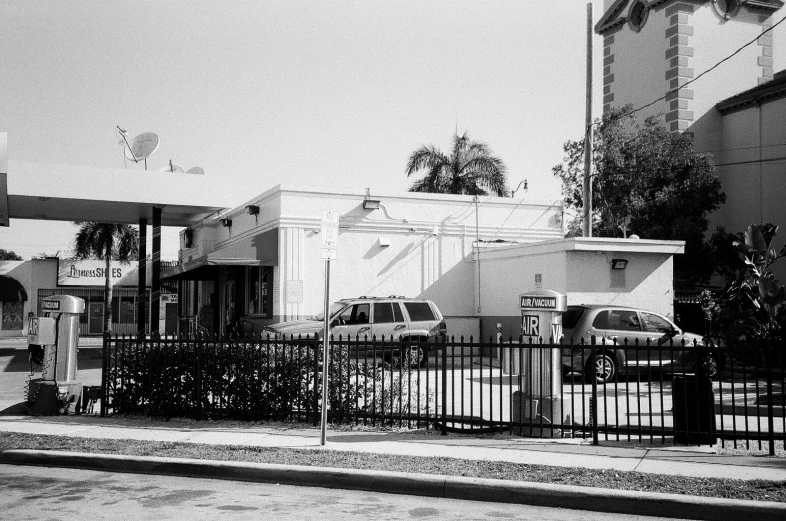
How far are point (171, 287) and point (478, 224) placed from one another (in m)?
32.3

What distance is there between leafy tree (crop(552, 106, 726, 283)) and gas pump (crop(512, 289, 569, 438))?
748 inches

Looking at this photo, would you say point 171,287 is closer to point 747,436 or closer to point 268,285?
point 268,285

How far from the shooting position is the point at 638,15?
35.2m

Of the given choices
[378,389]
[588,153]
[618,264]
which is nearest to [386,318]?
[618,264]

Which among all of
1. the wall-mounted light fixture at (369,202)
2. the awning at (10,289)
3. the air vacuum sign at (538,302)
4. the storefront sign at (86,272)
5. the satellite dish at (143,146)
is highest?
the satellite dish at (143,146)

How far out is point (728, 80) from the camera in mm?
33250

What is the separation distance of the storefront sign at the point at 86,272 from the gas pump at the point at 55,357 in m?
39.2

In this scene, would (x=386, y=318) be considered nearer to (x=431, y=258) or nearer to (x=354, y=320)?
(x=354, y=320)

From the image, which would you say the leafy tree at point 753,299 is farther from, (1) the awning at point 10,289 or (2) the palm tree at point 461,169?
(1) the awning at point 10,289

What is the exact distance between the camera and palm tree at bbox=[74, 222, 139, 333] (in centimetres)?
4859

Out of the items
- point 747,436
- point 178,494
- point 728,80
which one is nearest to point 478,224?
point 728,80

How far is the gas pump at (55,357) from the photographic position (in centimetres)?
1252

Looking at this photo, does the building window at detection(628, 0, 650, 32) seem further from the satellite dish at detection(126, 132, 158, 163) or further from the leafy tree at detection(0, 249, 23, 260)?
the leafy tree at detection(0, 249, 23, 260)

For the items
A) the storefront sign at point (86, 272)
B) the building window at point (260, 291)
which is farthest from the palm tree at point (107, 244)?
the building window at point (260, 291)
